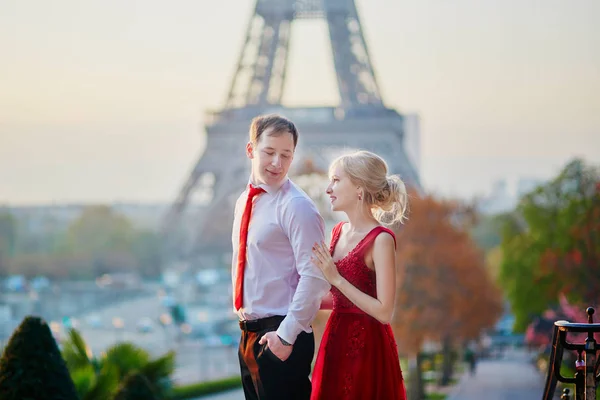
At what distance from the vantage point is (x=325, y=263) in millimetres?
5074

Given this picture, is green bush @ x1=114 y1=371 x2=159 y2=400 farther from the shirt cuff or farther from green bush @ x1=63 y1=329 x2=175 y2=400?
the shirt cuff

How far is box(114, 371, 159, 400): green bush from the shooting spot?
31.4ft

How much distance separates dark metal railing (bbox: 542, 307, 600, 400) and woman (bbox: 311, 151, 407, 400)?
74cm

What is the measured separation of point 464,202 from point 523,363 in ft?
35.8

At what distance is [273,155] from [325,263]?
1.75 ft

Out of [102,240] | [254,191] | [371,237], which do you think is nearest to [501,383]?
[371,237]

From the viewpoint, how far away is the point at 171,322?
5144 cm

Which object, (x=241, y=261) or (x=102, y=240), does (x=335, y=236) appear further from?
(x=102, y=240)

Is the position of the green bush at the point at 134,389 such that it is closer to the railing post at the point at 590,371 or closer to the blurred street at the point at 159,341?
the railing post at the point at 590,371

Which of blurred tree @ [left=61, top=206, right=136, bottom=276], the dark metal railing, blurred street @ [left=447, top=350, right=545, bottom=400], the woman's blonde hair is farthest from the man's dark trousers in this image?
blurred tree @ [left=61, top=206, right=136, bottom=276]

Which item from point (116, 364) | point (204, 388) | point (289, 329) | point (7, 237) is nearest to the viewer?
point (289, 329)

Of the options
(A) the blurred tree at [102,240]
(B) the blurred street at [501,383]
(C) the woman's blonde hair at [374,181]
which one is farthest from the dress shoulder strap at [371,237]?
(A) the blurred tree at [102,240]

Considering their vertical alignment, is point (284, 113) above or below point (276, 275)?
above

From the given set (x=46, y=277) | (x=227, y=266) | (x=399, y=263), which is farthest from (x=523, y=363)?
(x=46, y=277)
